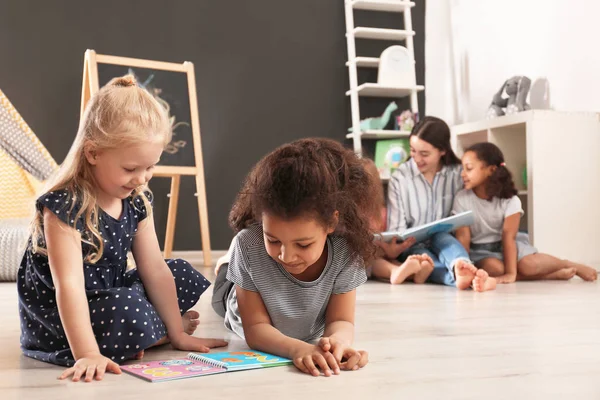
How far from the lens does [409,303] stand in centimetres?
215

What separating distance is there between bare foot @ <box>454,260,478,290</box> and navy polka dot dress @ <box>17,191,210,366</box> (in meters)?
1.41

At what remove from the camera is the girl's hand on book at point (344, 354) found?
46.9 inches

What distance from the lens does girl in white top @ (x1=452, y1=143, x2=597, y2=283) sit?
9.39 feet

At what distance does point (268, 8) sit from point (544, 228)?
79.7 inches

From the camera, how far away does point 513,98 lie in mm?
3547

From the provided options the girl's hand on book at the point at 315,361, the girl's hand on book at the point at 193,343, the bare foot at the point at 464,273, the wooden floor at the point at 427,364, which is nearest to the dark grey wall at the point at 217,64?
the bare foot at the point at 464,273

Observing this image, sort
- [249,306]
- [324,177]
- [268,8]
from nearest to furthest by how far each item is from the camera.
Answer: [324,177], [249,306], [268,8]

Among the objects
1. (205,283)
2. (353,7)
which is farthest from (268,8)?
(205,283)

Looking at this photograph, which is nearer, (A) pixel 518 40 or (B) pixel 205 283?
(B) pixel 205 283

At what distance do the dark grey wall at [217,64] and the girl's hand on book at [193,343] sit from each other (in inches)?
102

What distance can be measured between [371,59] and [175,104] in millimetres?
1154

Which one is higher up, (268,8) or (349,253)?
(268,8)

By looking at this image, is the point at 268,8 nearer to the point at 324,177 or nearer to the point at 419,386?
the point at 324,177

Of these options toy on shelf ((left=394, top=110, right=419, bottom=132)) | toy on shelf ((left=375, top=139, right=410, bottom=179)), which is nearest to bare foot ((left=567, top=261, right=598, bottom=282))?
toy on shelf ((left=375, top=139, right=410, bottom=179))
